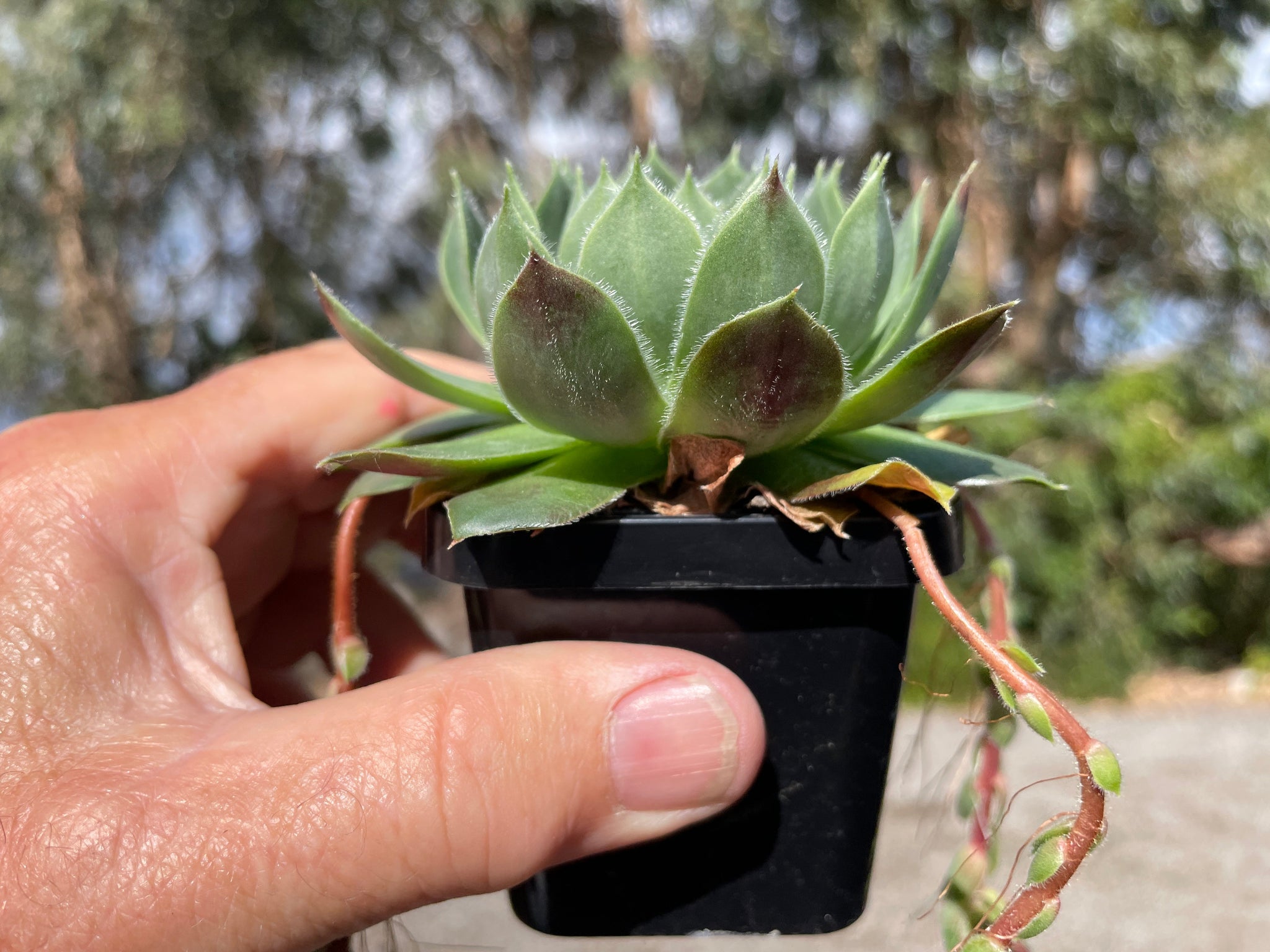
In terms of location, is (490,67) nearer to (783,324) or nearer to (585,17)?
(585,17)

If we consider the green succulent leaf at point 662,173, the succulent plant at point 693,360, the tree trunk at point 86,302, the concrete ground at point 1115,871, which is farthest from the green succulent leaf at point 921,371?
the tree trunk at point 86,302

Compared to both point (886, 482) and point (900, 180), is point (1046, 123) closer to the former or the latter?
point (900, 180)

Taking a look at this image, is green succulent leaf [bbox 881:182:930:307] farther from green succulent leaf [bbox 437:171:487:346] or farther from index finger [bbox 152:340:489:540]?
index finger [bbox 152:340:489:540]

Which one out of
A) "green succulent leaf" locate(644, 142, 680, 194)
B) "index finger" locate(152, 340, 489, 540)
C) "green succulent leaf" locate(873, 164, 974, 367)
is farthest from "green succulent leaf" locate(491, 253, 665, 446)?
"index finger" locate(152, 340, 489, 540)

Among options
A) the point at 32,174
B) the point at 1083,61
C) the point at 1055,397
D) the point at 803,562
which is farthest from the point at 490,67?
the point at 803,562

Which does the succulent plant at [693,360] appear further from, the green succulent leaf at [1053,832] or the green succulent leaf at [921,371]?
the green succulent leaf at [1053,832]
